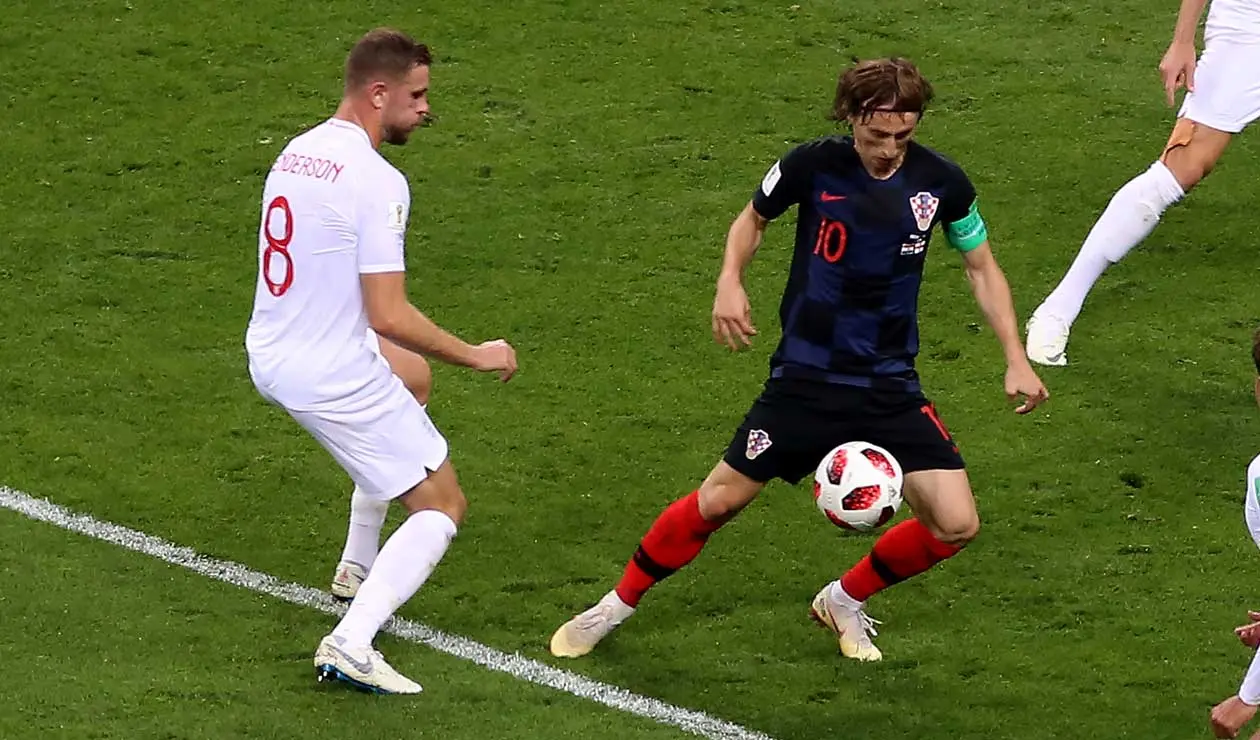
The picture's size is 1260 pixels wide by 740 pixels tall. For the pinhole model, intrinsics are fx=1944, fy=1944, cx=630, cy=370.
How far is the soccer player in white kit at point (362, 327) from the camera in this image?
5164mm

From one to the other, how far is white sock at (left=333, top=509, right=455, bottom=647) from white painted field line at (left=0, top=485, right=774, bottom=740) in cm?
39

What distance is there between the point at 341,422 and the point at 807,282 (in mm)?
1358

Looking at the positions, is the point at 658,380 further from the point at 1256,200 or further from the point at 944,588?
the point at 1256,200

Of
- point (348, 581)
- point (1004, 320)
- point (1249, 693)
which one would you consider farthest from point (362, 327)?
point (1249, 693)

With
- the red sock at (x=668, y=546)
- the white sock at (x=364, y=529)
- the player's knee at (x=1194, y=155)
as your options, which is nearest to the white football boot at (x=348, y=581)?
the white sock at (x=364, y=529)

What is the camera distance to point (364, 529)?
234 inches

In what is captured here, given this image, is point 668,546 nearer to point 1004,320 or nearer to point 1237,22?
point 1004,320

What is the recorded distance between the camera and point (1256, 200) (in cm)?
855

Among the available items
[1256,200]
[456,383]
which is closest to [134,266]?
[456,383]

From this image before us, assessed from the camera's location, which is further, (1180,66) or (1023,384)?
(1180,66)

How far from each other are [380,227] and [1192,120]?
333cm

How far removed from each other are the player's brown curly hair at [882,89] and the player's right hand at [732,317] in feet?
1.90

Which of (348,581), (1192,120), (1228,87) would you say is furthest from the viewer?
(1192,120)

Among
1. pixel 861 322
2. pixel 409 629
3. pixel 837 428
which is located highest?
pixel 861 322
